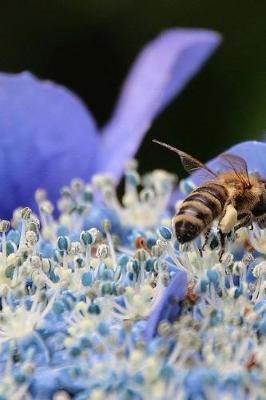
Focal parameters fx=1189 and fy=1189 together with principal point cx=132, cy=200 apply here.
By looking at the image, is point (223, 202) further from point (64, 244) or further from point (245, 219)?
point (64, 244)

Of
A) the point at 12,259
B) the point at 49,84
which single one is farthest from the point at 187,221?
the point at 49,84

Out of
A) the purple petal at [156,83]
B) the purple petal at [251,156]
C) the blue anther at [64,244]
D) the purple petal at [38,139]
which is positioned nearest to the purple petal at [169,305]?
the blue anther at [64,244]

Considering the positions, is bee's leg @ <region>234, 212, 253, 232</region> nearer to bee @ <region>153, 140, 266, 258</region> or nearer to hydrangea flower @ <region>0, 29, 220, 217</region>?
bee @ <region>153, 140, 266, 258</region>

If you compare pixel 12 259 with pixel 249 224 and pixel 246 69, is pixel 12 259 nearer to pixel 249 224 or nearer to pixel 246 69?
pixel 249 224

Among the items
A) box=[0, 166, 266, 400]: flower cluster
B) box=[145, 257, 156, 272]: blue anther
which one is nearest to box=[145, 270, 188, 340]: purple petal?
box=[0, 166, 266, 400]: flower cluster

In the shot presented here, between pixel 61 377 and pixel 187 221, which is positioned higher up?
pixel 187 221

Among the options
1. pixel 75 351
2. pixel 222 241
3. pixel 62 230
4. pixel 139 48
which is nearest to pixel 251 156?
pixel 222 241

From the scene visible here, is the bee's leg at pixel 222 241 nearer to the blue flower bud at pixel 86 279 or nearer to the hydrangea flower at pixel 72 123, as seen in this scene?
the blue flower bud at pixel 86 279
